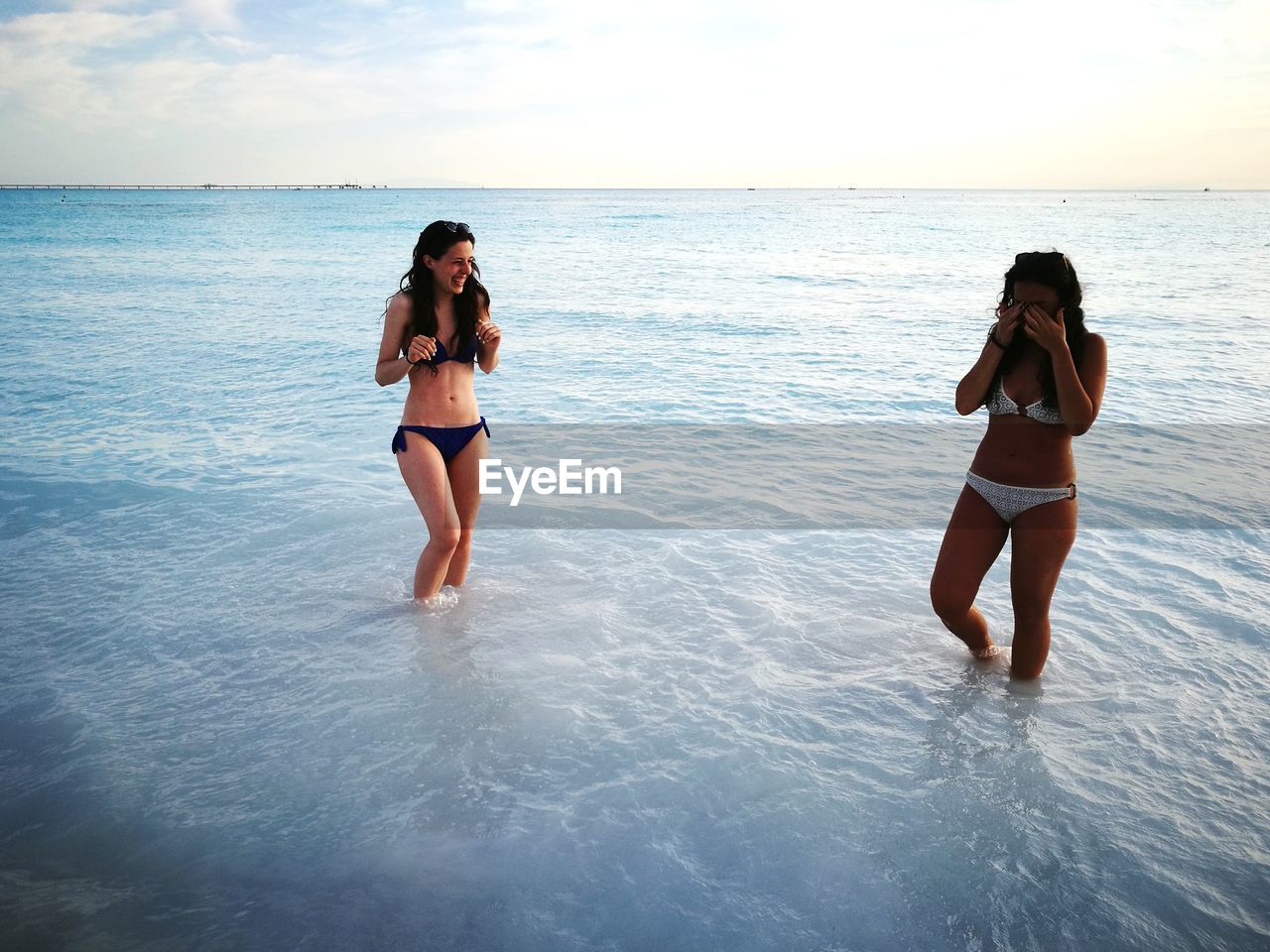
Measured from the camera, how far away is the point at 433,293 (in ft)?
15.2

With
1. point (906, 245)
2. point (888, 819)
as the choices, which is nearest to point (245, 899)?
point (888, 819)

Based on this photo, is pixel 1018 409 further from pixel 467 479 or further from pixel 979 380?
pixel 467 479

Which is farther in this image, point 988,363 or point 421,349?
point 421,349

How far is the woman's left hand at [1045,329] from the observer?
3518 millimetres

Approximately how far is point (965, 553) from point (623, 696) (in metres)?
1.88

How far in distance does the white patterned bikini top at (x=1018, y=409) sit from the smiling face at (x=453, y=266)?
281 centimetres

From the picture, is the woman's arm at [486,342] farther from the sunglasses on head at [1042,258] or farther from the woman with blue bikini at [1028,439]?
the sunglasses on head at [1042,258]

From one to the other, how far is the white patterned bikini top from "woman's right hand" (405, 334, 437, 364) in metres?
2.85

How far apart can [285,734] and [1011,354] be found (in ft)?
12.8

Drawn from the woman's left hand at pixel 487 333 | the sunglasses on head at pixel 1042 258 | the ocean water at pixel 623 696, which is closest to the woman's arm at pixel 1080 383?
the sunglasses on head at pixel 1042 258

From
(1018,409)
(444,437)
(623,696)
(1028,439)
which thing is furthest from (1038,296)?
Result: (444,437)

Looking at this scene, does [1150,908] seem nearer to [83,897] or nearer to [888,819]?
[888,819]

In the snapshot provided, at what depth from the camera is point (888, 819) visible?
11.1 ft

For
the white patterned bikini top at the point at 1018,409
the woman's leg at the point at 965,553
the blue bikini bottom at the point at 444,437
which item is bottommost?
the woman's leg at the point at 965,553
